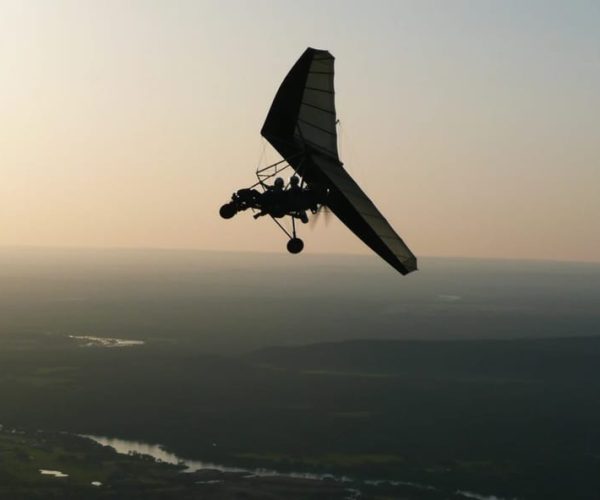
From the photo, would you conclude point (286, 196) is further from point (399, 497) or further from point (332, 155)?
point (399, 497)

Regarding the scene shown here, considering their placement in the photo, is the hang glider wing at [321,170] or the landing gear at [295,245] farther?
the landing gear at [295,245]

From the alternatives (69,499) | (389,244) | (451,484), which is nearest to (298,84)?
(389,244)

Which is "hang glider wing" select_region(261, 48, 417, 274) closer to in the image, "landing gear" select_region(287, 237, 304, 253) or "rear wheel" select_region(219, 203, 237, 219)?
"landing gear" select_region(287, 237, 304, 253)

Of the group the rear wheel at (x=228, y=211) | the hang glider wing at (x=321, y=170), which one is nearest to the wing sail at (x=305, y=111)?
the hang glider wing at (x=321, y=170)

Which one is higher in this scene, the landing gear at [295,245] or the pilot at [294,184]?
the pilot at [294,184]

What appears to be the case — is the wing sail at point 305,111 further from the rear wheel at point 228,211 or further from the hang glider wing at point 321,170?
the rear wheel at point 228,211

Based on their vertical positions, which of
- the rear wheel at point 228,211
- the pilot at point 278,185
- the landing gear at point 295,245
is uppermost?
the pilot at point 278,185

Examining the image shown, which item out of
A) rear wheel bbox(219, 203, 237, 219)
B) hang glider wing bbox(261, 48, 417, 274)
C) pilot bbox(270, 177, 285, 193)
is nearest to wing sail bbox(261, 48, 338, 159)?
hang glider wing bbox(261, 48, 417, 274)
